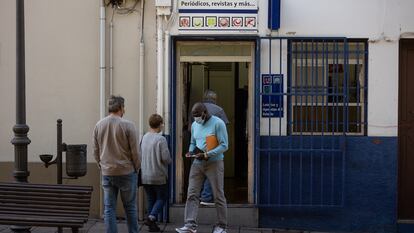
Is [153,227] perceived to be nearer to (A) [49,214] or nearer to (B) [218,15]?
(A) [49,214]

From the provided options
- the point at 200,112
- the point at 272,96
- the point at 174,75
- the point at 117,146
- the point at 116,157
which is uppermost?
the point at 174,75

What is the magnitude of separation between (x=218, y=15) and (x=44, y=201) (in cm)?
354

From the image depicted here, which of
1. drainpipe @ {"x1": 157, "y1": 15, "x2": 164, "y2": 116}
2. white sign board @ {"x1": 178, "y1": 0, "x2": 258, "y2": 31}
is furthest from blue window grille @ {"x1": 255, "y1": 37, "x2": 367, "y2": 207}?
drainpipe @ {"x1": 157, "y1": 15, "x2": 164, "y2": 116}

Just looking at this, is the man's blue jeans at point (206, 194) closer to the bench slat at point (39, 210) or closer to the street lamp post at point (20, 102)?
the bench slat at point (39, 210)

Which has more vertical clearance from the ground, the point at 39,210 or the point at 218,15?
the point at 218,15

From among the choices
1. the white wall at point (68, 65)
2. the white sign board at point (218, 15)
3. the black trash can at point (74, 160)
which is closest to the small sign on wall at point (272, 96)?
the white sign board at point (218, 15)

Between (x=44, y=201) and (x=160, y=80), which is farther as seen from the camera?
(x=160, y=80)

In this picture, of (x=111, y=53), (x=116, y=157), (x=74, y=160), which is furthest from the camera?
(x=111, y=53)

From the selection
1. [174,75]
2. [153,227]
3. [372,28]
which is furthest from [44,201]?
[372,28]

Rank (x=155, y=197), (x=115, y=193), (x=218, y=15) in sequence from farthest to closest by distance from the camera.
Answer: (x=218, y=15), (x=155, y=197), (x=115, y=193)

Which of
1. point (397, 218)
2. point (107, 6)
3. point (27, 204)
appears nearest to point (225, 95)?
point (107, 6)

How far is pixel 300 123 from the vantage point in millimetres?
9391

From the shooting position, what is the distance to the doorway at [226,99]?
954cm

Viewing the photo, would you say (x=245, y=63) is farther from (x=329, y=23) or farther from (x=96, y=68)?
(x=96, y=68)
